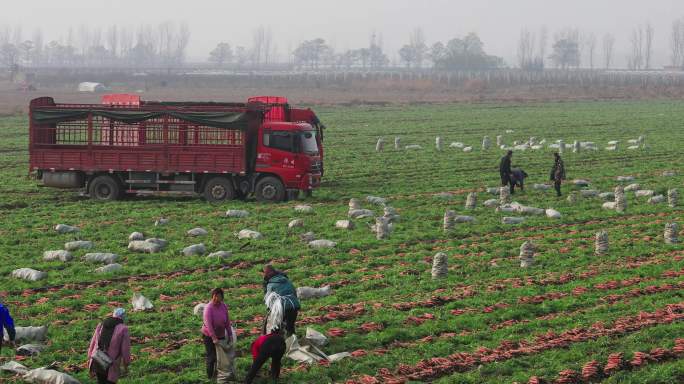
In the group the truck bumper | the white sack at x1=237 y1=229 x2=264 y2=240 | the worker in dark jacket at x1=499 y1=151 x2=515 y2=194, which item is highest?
the worker in dark jacket at x1=499 y1=151 x2=515 y2=194

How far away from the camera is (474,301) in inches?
821

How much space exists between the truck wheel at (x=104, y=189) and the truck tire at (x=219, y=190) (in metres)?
3.29

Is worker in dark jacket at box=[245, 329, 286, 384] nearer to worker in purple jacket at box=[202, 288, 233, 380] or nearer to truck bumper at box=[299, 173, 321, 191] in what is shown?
worker in purple jacket at box=[202, 288, 233, 380]

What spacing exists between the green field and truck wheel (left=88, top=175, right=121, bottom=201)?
61 centimetres

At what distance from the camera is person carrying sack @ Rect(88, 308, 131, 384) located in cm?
1502

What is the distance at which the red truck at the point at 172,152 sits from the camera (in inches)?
1400

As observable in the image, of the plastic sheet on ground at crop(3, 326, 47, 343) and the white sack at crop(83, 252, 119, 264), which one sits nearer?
the plastic sheet on ground at crop(3, 326, 47, 343)

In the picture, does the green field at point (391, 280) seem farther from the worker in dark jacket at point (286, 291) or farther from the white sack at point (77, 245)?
the worker in dark jacket at point (286, 291)

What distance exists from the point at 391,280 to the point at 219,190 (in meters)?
14.1

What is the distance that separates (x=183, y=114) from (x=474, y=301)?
699 inches

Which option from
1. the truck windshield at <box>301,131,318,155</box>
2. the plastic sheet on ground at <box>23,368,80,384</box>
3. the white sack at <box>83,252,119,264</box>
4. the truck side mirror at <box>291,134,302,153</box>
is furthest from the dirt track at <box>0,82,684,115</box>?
the plastic sheet on ground at <box>23,368,80,384</box>

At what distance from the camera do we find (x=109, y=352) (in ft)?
49.7


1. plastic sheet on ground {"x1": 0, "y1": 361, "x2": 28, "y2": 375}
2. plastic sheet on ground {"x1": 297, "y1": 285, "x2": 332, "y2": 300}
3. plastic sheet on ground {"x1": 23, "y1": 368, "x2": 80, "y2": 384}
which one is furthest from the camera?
plastic sheet on ground {"x1": 297, "y1": 285, "x2": 332, "y2": 300}

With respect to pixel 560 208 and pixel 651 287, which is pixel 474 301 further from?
pixel 560 208
